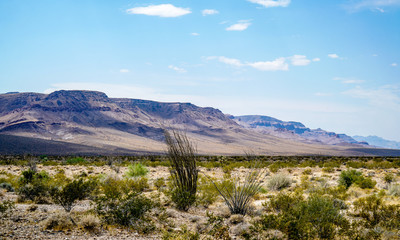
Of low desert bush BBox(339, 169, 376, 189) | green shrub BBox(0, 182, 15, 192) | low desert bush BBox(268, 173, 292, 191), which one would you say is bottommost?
green shrub BBox(0, 182, 15, 192)

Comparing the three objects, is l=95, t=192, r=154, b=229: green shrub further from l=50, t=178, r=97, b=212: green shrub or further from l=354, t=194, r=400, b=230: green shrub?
l=354, t=194, r=400, b=230: green shrub

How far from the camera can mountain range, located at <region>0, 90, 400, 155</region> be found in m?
93.5

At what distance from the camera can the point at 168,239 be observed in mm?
6312

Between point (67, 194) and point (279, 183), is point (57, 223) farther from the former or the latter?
point (279, 183)

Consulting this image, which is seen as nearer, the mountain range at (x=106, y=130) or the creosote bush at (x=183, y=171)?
the creosote bush at (x=183, y=171)

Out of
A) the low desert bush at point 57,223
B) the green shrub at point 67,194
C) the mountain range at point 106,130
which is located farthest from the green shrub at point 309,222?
the mountain range at point 106,130

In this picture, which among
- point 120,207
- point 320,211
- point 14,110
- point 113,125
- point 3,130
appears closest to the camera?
point 320,211

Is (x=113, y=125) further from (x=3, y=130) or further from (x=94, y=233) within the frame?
(x=94, y=233)

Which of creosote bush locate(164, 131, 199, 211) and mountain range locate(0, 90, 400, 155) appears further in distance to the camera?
mountain range locate(0, 90, 400, 155)

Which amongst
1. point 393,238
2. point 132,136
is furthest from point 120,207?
point 132,136

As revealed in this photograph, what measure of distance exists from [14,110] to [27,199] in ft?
535

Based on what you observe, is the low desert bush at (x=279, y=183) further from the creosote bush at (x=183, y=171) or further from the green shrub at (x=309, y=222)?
the green shrub at (x=309, y=222)

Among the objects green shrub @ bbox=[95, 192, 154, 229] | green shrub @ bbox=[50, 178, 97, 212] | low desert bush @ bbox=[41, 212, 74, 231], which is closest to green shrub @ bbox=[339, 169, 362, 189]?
green shrub @ bbox=[95, 192, 154, 229]

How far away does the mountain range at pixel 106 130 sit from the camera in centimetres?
9350
